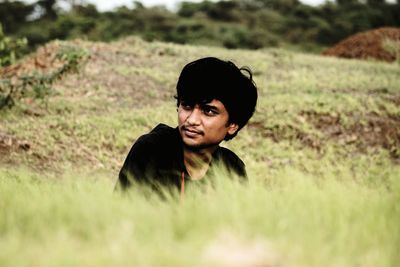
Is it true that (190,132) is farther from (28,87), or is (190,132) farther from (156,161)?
(28,87)

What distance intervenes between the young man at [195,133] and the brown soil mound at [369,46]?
49.5ft

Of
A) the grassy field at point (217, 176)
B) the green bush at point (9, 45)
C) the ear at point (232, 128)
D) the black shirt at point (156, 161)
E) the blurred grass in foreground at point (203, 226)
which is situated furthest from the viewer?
the green bush at point (9, 45)

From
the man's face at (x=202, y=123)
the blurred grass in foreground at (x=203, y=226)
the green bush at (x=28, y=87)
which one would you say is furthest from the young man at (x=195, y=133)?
the green bush at (x=28, y=87)

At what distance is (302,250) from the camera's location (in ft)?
4.51

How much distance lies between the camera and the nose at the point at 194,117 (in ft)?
9.32

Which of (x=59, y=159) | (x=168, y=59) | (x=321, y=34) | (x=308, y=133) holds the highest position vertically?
(x=321, y=34)

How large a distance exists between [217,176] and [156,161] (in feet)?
2.23

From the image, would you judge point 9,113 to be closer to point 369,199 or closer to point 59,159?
point 59,159

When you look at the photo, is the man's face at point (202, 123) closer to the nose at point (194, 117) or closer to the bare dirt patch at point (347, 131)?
the nose at point (194, 117)

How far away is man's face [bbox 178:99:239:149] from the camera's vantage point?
9.34 ft

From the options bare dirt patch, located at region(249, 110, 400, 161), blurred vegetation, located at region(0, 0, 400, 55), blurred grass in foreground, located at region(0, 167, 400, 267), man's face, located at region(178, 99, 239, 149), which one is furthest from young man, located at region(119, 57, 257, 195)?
blurred vegetation, located at region(0, 0, 400, 55)

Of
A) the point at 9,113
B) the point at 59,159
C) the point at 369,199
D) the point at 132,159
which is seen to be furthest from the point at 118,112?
the point at 369,199

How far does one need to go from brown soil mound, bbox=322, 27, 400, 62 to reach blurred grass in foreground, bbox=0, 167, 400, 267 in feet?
53.0

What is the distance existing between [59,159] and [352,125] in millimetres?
4497
